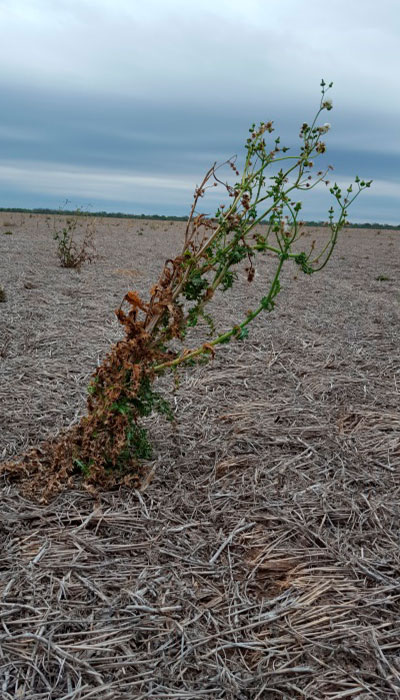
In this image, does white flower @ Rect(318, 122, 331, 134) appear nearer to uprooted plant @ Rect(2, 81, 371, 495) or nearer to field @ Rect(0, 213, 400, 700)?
uprooted plant @ Rect(2, 81, 371, 495)

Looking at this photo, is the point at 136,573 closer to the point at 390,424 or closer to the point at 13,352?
the point at 390,424

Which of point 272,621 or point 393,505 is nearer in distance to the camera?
point 272,621

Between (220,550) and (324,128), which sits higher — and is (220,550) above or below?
below

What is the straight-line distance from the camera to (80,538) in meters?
2.56

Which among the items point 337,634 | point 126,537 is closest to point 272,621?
point 337,634

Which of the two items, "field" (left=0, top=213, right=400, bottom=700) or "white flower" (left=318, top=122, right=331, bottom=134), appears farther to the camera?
"white flower" (left=318, top=122, right=331, bottom=134)

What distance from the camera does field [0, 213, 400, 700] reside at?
1.93m

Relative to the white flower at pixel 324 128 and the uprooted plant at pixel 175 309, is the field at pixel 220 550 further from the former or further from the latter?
the white flower at pixel 324 128

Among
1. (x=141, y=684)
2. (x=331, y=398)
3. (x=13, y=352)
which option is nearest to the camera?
(x=141, y=684)

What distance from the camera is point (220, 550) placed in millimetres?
2494

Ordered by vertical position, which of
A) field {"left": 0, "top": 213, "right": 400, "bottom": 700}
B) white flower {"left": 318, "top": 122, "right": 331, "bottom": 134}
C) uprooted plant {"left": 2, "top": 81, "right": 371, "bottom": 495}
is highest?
white flower {"left": 318, "top": 122, "right": 331, "bottom": 134}

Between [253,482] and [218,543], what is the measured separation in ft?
1.90

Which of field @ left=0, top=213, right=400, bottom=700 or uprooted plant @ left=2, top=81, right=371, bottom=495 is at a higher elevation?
uprooted plant @ left=2, top=81, right=371, bottom=495

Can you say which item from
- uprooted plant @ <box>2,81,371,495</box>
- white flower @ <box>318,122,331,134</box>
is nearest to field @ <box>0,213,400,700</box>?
uprooted plant @ <box>2,81,371,495</box>
